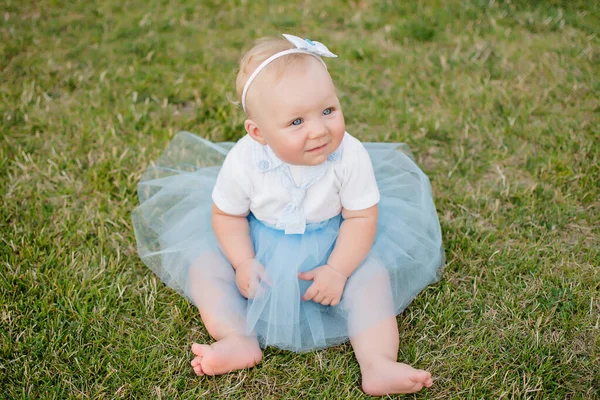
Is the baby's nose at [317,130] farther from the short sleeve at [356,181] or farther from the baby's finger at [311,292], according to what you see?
the baby's finger at [311,292]

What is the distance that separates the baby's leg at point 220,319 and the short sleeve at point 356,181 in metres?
0.58

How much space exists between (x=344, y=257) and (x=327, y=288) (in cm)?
14

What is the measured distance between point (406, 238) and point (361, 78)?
5.32ft

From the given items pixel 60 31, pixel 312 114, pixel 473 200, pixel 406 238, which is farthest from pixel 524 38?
pixel 60 31

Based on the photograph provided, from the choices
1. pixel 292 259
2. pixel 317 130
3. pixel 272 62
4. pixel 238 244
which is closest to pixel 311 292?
pixel 292 259

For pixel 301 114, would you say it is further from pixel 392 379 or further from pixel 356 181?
pixel 392 379

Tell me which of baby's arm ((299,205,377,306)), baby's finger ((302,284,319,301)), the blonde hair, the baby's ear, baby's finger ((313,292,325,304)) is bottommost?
baby's finger ((313,292,325,304))

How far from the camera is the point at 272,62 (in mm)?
2061

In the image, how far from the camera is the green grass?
7.24 feet

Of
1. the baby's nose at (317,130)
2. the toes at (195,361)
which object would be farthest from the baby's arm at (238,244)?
the baby's nose at (317,130)

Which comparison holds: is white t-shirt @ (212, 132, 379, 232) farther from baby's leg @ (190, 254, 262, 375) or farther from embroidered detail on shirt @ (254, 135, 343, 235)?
baby's leg @ (190, 254, 262, 375)

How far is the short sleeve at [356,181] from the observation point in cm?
228

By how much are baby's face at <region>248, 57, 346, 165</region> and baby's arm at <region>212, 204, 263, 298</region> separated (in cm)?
42

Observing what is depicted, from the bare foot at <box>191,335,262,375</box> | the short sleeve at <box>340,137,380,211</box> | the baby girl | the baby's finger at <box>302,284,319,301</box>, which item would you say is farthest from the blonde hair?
the bare foot at <box>191,335,262,375</box>
